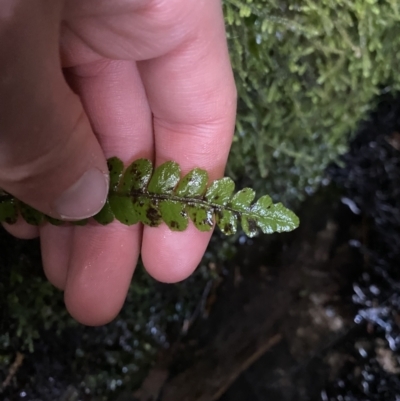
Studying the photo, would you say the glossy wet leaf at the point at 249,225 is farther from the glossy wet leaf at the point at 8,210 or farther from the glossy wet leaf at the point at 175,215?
the glossy wet leaf at the point at 8,210

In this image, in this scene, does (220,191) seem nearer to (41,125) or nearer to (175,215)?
(175,215)

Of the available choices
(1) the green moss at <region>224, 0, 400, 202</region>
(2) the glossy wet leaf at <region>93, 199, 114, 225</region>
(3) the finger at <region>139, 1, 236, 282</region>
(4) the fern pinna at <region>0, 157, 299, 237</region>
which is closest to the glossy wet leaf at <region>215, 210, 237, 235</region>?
(4) the fern pinna at <region>0, 157, 299, 237</region>

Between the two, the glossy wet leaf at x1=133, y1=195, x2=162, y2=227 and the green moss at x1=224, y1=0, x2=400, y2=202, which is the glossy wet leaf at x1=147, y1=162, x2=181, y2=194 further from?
the green moss at x1=224, y1=0, x2=400, y2=202

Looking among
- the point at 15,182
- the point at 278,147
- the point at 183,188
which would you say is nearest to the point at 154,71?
the point at 183,188

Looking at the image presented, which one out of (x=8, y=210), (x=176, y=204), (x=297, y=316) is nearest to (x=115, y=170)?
(x=176, y=204)

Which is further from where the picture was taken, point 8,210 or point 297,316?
point 297,316

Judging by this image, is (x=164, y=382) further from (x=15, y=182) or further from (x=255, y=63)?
(x=255, y=63)

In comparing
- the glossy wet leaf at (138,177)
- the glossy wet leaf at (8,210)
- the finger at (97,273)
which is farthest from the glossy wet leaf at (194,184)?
the glossy wet leaf at (8,210)
